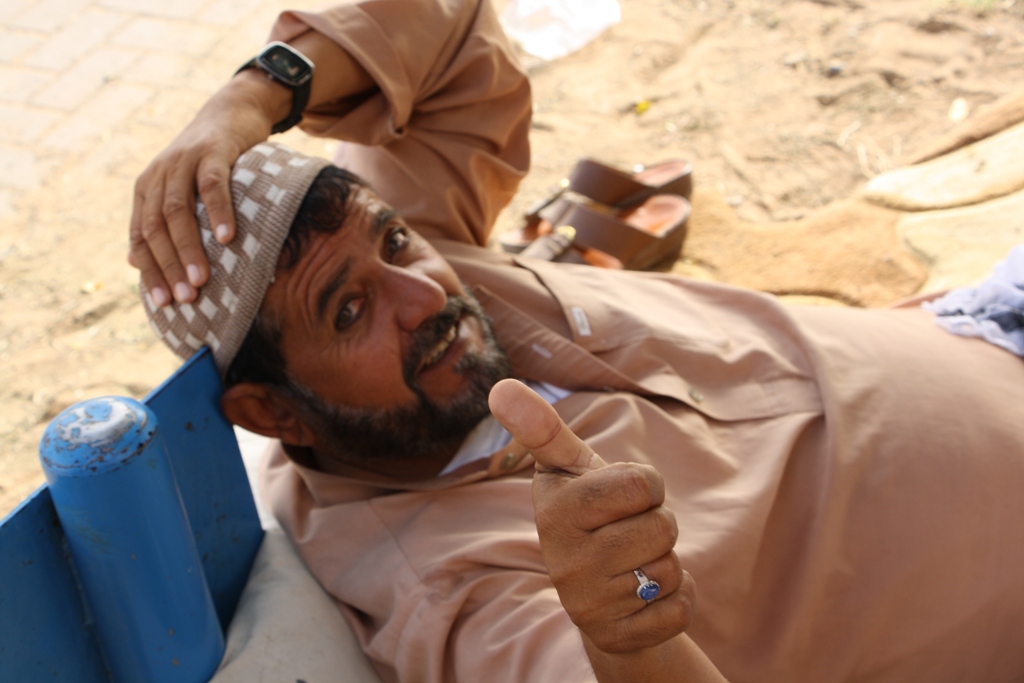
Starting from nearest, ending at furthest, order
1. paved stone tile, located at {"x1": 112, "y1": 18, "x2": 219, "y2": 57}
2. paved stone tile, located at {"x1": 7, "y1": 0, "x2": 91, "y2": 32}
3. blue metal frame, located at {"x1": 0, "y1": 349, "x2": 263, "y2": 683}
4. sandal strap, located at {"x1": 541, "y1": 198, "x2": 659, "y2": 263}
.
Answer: blue metal frame, located at {"x1": 0, "y1": 349, "x2": 263, "y2": 683}, sandal strap, located at {"x1": 541, "y1": 198, "x2": 659, "y2": 263}, paved stone tile, located at {"x1": 112, "y1": 18, "x2": 219, "y2": 57}, paved stone tile, located at {"x1": 7, "y1": 0, "x2": 91, "y2": 32}

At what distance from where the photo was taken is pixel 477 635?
1440 millimetres

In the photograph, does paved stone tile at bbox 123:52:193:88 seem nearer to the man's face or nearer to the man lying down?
the man lying down

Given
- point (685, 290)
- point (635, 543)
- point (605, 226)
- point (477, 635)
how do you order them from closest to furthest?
1. point (635, 543)
2. point (477, 635)
3. point (685, 290)
4. point (605, 226)

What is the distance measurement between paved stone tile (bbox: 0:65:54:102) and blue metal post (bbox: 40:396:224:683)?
173 inches

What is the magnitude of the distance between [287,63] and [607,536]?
4.88 feet

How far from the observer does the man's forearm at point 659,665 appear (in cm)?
111

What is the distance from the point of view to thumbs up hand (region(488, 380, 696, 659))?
40.7 inches

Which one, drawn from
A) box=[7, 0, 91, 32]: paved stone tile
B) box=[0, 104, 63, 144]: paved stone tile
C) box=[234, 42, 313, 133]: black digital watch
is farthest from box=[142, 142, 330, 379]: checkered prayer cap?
box=[7, 0, 91, 32]: paved stone tile

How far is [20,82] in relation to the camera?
4828 mm

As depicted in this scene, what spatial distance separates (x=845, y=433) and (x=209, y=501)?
1380 mm

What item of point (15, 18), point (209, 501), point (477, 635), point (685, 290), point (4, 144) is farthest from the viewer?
point (15, 18)

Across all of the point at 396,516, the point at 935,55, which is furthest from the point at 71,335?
the point at 935,55

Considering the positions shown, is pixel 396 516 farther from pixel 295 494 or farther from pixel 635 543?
pixel 635 543

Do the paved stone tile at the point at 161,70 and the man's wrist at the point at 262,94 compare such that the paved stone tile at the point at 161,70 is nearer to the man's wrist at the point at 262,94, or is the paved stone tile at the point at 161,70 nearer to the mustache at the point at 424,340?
the man's wrist at the point at 262,94
